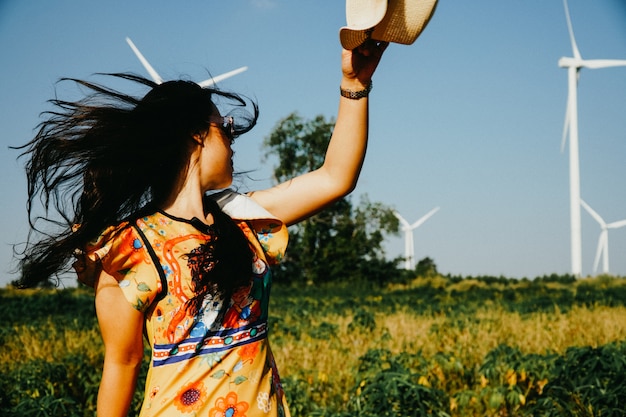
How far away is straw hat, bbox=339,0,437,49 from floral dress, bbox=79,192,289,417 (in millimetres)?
723

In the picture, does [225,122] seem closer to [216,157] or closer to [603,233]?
[216,157]

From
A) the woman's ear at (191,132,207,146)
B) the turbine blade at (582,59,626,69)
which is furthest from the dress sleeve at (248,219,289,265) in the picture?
the turbine blade at (582,59,626,69)

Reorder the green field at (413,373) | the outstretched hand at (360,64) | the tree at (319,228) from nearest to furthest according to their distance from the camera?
the outstretched hand at (360,64) < the green field at (413,373) < the tree at (319,228)

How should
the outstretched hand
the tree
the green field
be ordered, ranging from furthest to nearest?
the tree < the green field < the outstretched hand

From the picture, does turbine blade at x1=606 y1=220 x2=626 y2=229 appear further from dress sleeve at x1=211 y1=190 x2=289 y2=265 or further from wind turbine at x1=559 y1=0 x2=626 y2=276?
dress sleeve at x1=211 y1=190 x2=289 y2=265

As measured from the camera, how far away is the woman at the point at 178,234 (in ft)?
5.39

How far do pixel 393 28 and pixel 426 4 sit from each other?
0.32 feet

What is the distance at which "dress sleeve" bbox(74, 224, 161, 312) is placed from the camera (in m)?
1.62

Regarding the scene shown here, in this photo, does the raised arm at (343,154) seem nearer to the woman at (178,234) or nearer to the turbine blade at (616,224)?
the woman at (178,234)

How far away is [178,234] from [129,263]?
16 cm

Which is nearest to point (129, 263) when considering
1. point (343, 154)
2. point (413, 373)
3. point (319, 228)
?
point (343, 154)

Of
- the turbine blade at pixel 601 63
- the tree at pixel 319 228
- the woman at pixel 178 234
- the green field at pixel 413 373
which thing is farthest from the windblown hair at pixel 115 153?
the tree at pixel 319 228

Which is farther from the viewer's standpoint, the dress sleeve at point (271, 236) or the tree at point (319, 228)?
the tree at point (319, 228)

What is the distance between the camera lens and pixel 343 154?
1.81 m
